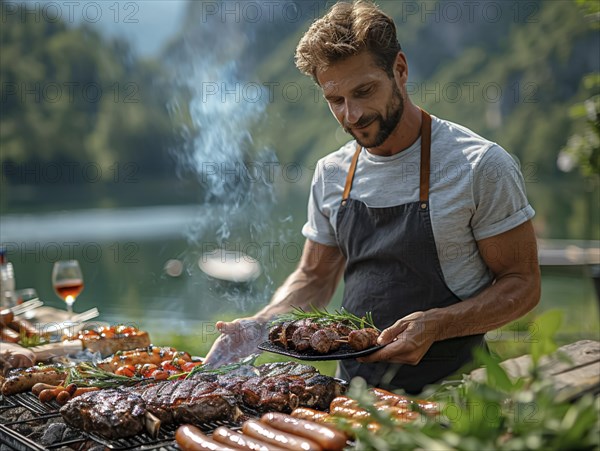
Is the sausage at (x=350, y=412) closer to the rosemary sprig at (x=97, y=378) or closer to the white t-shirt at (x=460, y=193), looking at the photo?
the rosemary sprig at (x=97, y=378)

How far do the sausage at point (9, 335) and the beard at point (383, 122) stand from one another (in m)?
2.24

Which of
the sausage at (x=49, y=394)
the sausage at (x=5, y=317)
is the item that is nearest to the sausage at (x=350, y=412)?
the sausage at (x=49, y=394)

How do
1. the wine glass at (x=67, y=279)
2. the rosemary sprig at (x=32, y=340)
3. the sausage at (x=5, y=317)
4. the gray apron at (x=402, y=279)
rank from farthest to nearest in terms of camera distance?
the wine glass at (x=67, y=279)
the sausage at (x=5, y=317)
the rosemary sprig at (x=32, y=340)
the gray apron at (x=402, y=279)

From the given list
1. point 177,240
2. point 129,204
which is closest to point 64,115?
point 129,204

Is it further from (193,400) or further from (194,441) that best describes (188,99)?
(194,441)

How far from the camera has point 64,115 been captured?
52062 mm

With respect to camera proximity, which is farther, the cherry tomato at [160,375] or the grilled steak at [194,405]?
the cherry tomato at [160,375]

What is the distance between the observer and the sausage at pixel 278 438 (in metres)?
2.00

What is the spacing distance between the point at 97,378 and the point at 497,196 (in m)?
1.95

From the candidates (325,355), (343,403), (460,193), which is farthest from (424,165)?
(343,403)

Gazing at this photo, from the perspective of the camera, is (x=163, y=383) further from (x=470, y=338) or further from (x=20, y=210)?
(x=20, y=210)

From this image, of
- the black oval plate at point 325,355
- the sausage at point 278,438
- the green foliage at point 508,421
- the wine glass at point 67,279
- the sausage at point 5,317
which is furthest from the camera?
the wine glass at point 67,279

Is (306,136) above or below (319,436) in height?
below

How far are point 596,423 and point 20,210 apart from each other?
48712 millimetres
